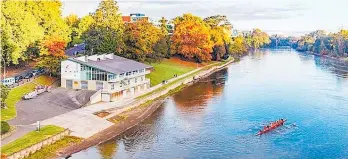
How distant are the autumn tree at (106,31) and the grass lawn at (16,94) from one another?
57.1ft

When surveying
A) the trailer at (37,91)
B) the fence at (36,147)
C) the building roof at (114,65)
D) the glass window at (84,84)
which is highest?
the building roof at (114,65)

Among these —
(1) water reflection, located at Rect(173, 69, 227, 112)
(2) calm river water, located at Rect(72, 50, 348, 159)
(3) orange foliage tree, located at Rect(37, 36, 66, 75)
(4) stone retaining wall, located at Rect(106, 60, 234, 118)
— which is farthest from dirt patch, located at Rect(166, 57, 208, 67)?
(3) orange foliage tree, located at Rect(37, 36, 66, 75)

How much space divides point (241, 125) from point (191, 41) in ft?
196

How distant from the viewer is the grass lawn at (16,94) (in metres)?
45.3

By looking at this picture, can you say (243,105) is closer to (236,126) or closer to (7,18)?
(236,126)

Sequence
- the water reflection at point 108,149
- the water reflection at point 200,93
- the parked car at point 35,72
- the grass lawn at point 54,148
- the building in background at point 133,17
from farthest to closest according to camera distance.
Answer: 1. the building in background at point 133,17
2. the water reflection at point 200,93
3. the parked car at point 35,72
4. the water reflection at point 108,149
5. the grass lawn at point 54,148

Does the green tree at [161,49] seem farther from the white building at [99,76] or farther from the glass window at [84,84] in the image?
the glass window at [84,84]

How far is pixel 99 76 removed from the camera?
58812 mm

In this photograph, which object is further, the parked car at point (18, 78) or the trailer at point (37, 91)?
the parked car at point (18, 78)

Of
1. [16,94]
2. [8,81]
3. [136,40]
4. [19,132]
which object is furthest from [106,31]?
[19,132]

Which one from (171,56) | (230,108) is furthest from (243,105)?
(171,56)

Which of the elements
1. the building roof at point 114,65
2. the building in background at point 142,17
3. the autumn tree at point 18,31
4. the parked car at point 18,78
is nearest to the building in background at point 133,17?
the building in background at point 142,17

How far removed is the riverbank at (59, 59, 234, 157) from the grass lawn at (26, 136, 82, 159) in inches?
22.5

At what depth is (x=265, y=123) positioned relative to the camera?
5153 centimetres
